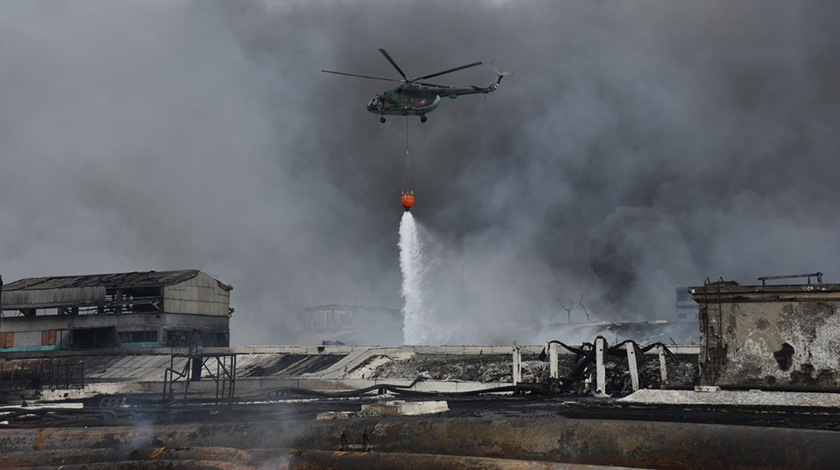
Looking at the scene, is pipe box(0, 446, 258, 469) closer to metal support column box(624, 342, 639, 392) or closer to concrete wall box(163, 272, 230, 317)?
metal support column box(624, 342, 639, 392)

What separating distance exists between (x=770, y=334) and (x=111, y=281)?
64.8 m

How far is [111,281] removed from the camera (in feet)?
246

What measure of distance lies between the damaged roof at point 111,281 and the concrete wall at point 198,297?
2.24 ft

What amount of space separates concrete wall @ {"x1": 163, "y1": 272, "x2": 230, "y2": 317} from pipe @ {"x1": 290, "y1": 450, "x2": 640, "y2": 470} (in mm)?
61223

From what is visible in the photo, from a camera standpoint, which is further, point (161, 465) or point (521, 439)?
point (161, 465)

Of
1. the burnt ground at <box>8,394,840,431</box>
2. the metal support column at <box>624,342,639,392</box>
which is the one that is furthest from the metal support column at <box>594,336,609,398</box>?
the metal support column at <box>624,342,639,392</box>

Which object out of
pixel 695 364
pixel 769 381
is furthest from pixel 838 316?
pixel 695 364

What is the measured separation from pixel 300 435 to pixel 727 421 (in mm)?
7896

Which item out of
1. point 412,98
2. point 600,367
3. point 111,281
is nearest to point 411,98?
point 412,98

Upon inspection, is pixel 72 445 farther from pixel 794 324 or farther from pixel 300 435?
pixel 794 324

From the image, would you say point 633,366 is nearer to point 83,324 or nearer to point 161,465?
point 161,465

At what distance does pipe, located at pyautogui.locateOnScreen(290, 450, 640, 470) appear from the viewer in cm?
1267

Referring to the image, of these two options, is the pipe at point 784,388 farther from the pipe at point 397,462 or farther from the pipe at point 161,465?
the pipe at point 161,465

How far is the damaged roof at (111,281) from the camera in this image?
73062 mm
